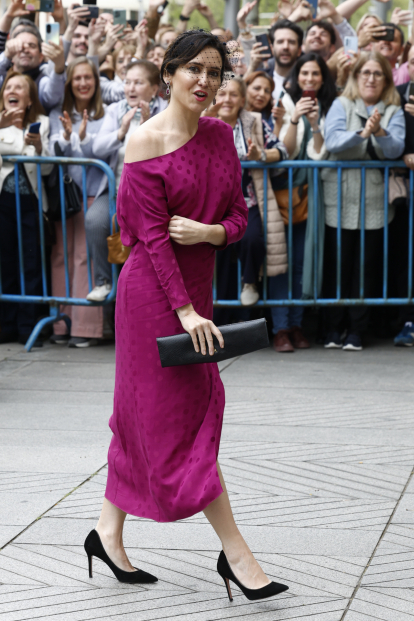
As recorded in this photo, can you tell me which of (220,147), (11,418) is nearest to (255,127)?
(11,418)

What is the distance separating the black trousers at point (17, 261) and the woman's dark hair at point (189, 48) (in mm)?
4671

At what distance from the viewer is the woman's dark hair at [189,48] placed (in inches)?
115

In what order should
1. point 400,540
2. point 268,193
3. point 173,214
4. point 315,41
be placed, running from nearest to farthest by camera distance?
point 173,214
point 400,540
point 268,193
point 315,41

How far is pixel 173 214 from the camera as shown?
9.87 feet

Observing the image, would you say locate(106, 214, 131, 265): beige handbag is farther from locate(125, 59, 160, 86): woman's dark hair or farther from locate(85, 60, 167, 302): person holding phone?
locate(125, 59, 160, 86): woman's dark hair

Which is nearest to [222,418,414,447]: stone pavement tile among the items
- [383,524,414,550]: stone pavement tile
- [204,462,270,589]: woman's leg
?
[383,524,414,550]: stone pavement tile

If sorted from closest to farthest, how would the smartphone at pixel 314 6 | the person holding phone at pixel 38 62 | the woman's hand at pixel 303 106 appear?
the woman's hand at pixel 303 106 → the person holding phone at pixel 38 62 → the smartphone at pixel 314 6

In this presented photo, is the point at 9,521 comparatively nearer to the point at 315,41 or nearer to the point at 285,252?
the point at 285,252

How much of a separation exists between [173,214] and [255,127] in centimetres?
435

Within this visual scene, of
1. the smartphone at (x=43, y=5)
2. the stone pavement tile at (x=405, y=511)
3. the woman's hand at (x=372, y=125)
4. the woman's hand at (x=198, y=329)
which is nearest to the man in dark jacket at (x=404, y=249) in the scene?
the woman's hand at (x=372, y=125)

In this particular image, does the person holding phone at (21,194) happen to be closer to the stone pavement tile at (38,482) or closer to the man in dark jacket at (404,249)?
the man in dark jacket at (404,249)

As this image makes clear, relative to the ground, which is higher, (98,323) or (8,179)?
(8,179)

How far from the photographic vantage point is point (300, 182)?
723 cm

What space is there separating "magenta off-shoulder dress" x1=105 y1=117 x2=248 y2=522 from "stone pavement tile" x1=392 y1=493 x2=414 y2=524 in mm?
1143
